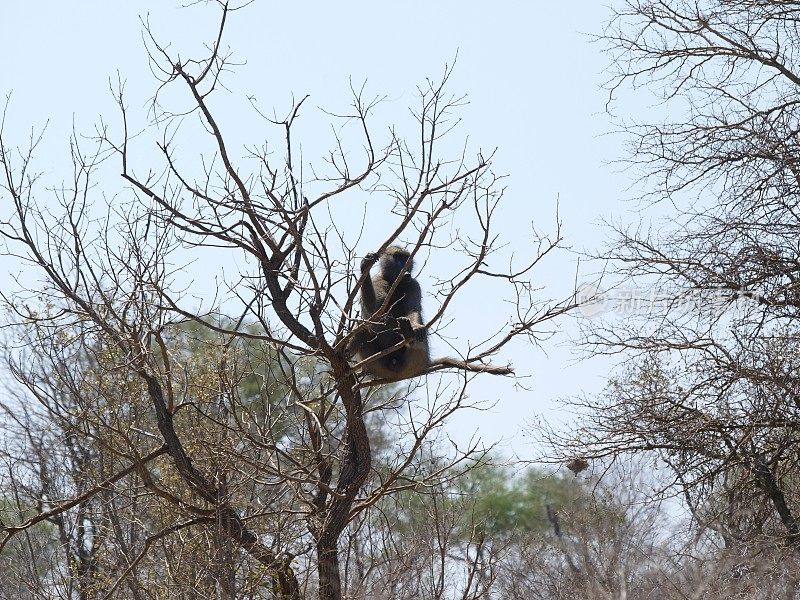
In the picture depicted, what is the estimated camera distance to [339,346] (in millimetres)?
5414

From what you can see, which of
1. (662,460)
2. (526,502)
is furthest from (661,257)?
(526,502)

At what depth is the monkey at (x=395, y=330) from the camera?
598 cm

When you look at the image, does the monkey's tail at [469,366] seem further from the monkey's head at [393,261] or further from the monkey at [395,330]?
the monkey's head at [393,261]

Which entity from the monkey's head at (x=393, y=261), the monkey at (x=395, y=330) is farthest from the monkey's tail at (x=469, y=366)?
the monkey's head at (x=393, y=261)

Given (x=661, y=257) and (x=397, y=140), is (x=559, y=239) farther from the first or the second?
(x=661, y=257)

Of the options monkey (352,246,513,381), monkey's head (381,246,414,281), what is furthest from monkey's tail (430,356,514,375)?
monkey's head (381,246,414,281)

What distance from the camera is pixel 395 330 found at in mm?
5918

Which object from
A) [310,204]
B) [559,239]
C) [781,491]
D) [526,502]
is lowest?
[781,491]

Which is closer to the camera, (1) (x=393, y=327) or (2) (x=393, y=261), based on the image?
A: (1) (x=393, y=327)

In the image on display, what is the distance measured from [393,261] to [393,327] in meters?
1.05

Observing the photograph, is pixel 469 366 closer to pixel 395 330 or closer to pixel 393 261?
pixel 395 330

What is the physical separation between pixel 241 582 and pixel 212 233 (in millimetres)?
2831

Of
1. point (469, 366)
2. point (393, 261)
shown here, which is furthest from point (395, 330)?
point (393, 261)

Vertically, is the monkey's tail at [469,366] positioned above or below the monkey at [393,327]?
below
